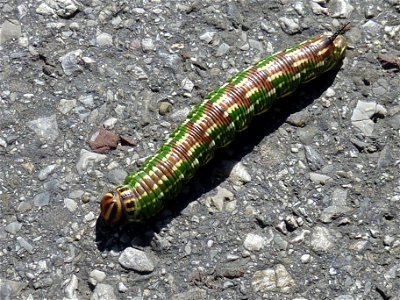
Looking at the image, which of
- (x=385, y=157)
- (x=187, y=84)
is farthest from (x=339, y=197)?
(x=187, y=84)

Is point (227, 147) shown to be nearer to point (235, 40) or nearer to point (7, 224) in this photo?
point (235, 40)

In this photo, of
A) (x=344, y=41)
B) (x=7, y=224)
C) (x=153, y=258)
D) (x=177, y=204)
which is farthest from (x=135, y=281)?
(x=344, y=41)

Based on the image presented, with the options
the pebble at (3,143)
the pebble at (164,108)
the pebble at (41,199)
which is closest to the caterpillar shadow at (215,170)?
the pebble at (41,199)

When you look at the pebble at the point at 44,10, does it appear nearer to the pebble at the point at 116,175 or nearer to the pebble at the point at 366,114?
the pebble at the point at 116,175

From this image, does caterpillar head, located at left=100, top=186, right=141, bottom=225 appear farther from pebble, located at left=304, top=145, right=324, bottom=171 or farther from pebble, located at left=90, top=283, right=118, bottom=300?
pebble, located at left=304, top=145, right=324, bottom=171

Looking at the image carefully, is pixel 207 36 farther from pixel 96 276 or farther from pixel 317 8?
pixel 96 276
